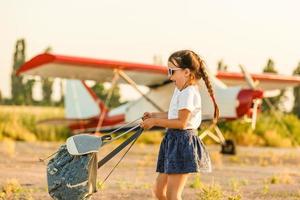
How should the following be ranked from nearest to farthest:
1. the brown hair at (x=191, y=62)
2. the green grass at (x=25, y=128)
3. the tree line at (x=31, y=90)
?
1. the brown hair at (x=191, y=62)
2. the green grass at (x=25, y=128)
3. the tree line at (x=31, y=90)

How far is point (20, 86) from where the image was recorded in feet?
175

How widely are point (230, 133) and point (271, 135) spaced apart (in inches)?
64.1

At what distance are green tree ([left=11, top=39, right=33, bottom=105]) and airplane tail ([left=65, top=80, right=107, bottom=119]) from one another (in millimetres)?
26444

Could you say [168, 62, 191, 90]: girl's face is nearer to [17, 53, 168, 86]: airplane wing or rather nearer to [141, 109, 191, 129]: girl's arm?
[141, 109, 191, 129]: girl's arm

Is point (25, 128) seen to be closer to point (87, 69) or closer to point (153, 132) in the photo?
point (153, 132)

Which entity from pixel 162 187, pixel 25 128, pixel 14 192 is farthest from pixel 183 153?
pixel 25 128

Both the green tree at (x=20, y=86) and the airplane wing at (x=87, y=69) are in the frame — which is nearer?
the airplane wing at (x=87, y=69)

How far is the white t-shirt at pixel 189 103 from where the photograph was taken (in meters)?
4.15

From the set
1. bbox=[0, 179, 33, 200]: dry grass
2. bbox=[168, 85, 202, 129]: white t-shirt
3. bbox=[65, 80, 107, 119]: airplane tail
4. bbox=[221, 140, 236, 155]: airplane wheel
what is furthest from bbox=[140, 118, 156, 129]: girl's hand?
bbox=[65, 80, 107, 119]: airplane tail

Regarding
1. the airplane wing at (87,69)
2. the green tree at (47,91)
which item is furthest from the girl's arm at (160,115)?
the green tree at (47,91)

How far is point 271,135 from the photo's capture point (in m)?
24.1

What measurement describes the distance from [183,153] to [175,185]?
208mm

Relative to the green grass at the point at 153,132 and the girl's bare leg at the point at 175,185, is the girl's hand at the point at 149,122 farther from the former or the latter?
the green grass at the point at 153,132

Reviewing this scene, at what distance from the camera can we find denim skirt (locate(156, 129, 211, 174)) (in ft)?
13.5
